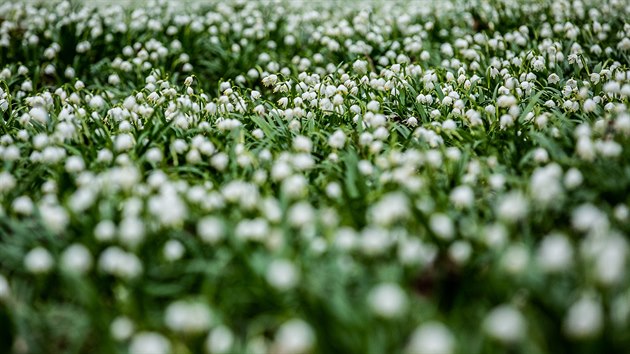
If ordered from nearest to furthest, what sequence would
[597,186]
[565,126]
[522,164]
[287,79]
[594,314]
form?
[594,314]
[597,186]
[522,164]
[565,126]
[287,79]

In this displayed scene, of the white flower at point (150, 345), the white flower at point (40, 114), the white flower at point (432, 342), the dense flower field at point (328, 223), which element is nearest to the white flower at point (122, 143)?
the dense flower field at point (328, 223)

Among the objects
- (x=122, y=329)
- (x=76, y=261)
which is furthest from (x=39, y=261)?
(x=122, y=329)

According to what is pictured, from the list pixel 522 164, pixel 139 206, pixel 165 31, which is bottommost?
pixel 165 31

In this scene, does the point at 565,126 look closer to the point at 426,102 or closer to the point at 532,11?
the point at 426,102

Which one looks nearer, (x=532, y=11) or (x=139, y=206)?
(x=139, y=206)

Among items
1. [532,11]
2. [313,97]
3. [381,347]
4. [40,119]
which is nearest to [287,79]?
[313,97]

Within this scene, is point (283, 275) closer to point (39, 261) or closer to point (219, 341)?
point (219, 341)

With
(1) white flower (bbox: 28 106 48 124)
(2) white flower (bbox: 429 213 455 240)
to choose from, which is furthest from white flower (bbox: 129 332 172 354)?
(1) white flower (bbox: 28 106 48 124)
